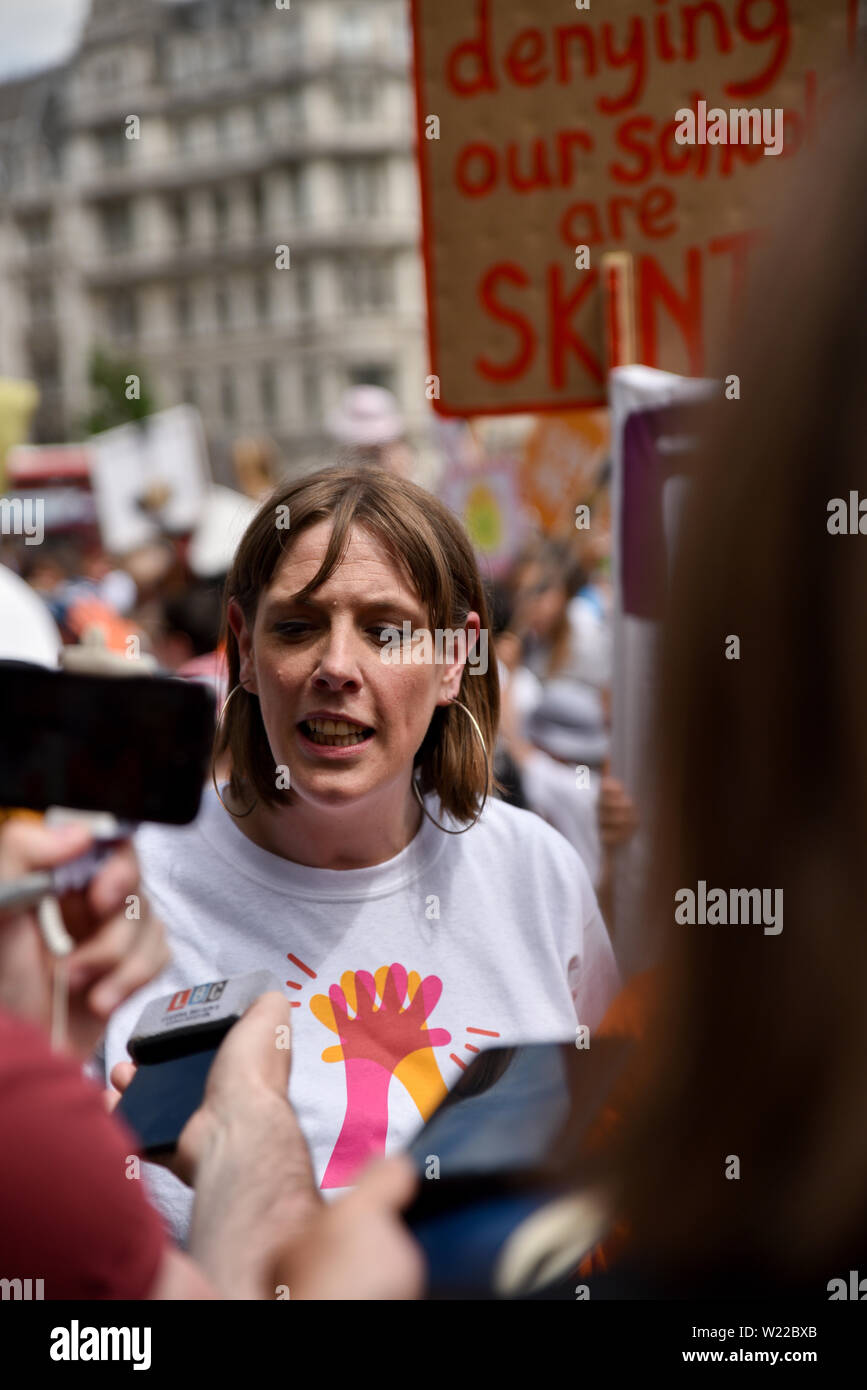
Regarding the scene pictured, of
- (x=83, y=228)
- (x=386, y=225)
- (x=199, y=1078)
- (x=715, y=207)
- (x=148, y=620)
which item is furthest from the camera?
(x=83, y=228)

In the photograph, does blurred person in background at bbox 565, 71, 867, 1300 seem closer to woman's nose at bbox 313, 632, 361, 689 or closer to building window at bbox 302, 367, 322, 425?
woman's nose at bbox 313, 632, 361, 689

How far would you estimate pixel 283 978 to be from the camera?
1624 millimetres

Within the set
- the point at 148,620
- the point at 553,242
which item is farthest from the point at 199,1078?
the point at 148,620

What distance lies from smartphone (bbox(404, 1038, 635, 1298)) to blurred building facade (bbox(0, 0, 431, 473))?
55.0 meters

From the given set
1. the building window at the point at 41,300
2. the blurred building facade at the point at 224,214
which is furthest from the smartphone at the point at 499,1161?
the building window at the point at 41,300

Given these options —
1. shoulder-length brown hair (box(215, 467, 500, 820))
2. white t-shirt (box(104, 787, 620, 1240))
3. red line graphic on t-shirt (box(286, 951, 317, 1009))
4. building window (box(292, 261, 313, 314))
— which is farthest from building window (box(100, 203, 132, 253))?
red line graphic on t-shirt (box(286, 951, 317, 1009))

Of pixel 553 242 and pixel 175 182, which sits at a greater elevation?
pixel 175 182

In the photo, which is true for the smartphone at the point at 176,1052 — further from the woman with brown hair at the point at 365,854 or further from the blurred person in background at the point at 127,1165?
the woman with brown hair at the point at 365,854

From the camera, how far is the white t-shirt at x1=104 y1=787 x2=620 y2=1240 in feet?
5.10

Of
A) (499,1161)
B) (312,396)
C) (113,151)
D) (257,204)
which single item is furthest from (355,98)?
(499,1161)

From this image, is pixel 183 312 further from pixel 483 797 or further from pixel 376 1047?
pixel 376 1047

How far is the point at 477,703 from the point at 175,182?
62.2 metres

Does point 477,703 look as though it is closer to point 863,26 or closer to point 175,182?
point 863,26

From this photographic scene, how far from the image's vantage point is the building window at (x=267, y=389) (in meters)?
57.4
